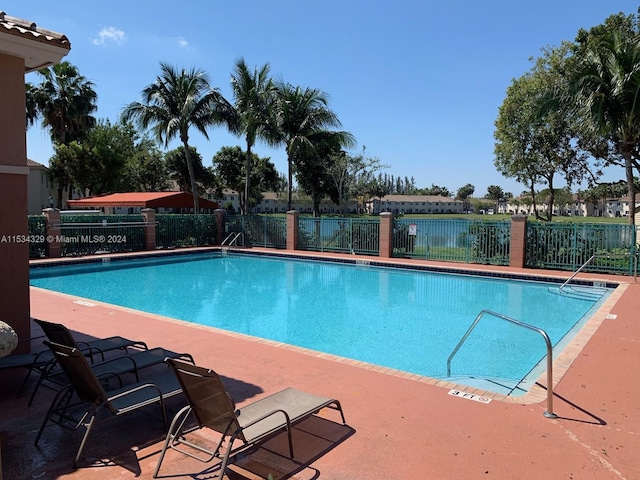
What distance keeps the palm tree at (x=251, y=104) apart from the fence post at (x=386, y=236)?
880 cm

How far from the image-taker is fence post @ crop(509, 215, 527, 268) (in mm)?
17016

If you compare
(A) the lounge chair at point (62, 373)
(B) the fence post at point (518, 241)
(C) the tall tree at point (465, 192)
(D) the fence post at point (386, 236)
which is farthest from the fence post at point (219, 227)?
(C) the tall tree at point (465, 192)

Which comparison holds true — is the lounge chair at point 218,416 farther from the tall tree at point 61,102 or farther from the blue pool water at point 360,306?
the tall tree at point 61,102

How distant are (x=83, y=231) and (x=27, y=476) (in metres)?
18.1

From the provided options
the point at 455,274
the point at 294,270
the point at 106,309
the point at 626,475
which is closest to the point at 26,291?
the point at 106,309

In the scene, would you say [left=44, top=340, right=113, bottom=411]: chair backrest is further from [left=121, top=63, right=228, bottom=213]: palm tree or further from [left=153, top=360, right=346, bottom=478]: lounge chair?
[left=121, top=63, right=228, bottom=213]: palm tree

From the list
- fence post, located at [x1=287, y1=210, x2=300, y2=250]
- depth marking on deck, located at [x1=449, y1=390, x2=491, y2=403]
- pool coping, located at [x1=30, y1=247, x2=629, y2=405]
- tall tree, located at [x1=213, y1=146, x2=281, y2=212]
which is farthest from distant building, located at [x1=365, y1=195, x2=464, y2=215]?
depth marking on deck, located at [x1=449, y1=390, x2=491, y2=403]

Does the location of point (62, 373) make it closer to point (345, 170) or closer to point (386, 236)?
point (386, 236)

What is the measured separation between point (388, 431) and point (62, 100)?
37064 mm

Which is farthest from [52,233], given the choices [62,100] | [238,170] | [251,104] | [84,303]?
[238,170]

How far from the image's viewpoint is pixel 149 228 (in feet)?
71.9

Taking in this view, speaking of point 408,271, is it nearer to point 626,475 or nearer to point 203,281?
point 203,281

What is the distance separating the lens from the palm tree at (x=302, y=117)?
2483 centimetres

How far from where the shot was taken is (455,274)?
56.0 feet
